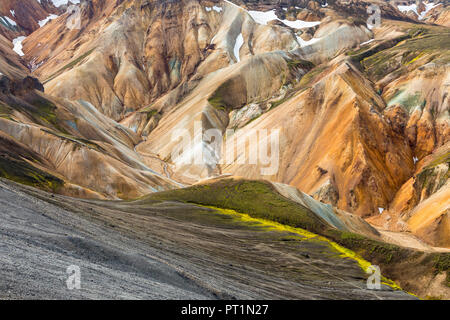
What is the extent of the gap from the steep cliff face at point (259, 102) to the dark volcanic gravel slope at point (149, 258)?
106 feet

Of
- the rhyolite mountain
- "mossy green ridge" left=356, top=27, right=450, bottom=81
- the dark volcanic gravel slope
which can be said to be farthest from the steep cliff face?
the dark volcanic gravel slope

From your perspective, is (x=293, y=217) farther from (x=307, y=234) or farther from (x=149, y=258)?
(x=149, y=258)

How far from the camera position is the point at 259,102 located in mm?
116062

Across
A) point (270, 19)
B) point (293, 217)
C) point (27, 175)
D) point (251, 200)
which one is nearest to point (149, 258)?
point (293, 217)

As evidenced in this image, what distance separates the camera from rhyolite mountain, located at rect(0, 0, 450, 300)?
70.6 metres

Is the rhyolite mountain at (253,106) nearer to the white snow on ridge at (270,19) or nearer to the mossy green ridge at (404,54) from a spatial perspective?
the mossy green ridge at (404,54)

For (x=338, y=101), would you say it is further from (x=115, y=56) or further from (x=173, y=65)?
(x=115, y=56)

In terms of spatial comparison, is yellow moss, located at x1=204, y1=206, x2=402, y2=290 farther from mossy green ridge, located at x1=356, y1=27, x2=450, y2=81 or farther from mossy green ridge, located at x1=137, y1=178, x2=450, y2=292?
mossy green ridge, located at x1=356, y1=27, x2=450, y2=81

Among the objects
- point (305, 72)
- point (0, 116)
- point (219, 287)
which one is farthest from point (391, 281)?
point (305, 72)

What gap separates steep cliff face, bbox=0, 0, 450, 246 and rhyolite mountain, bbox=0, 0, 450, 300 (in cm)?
39

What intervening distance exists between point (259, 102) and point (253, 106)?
137 inches

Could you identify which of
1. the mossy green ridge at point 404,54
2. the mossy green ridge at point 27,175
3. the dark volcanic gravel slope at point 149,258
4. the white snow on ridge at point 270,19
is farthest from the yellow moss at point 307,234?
the white snow on ridge at point 270,19

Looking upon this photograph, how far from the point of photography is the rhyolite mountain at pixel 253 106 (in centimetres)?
7056
